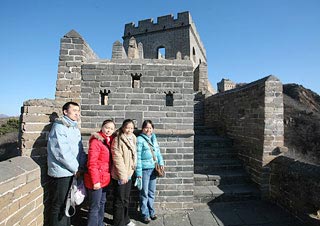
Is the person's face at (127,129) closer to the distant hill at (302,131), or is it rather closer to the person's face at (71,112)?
the person's face at (71,112)

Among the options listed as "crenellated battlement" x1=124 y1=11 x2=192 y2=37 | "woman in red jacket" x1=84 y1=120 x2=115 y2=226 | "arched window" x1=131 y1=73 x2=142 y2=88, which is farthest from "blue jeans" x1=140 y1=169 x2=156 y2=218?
"crenellated battlement" x1=124 y1=11 x2=192 y2=37

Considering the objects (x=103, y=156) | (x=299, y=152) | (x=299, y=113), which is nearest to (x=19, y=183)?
(x=103, y=156)

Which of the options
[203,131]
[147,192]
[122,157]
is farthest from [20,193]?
[203,131]

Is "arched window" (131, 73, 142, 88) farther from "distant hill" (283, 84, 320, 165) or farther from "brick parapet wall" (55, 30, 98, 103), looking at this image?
"distant hill" (283, 84, 320, 165)

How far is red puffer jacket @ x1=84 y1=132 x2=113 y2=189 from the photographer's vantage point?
9.81ft

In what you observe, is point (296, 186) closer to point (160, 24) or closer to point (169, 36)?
point (169, 36)

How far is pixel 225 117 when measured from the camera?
7227 millimetres

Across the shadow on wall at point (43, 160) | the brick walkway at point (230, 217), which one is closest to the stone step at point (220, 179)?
the brick walkway at point (230, 217)

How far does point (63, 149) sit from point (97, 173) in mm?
592

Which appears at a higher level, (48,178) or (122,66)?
(122,66)

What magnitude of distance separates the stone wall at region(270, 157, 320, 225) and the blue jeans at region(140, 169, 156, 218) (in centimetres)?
277

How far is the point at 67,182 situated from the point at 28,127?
41.1 inches

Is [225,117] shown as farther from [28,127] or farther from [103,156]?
[28,127]

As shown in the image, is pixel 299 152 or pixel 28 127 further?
pixel 299 152
